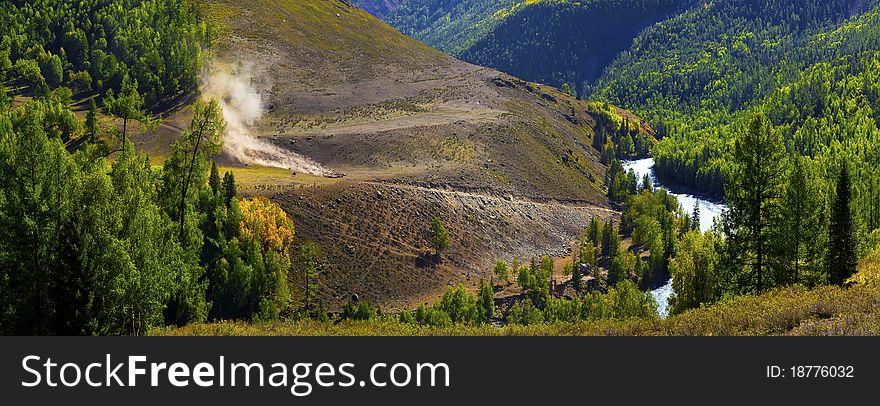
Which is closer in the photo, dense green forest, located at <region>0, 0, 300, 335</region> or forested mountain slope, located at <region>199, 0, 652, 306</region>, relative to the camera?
dense green forest, located at <region>0, 0, 300, 335</region>

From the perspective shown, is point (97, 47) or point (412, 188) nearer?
point (412, 188)

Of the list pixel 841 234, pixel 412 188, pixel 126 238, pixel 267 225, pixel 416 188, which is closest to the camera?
pixel 126 238

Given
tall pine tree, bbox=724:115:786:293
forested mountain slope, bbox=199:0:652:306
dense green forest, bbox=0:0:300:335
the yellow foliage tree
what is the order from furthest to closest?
forested mountain slope, bbox=199:0:652:306, the yellow foliage tree, tall pine tree, bbox=724:115:786:293, dense green forest, bbox=0:0:300:335

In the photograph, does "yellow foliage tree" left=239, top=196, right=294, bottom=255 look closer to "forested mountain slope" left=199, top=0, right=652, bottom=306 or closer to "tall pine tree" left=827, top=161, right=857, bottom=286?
"forested mountain slope" left=199, top=0, right=652, bottom=306

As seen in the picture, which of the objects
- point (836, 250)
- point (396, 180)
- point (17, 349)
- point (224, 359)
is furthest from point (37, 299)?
point (396, 180)

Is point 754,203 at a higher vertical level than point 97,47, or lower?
lower

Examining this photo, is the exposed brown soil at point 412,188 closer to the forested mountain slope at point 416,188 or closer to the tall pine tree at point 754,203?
the forested mountain slope at point 416,188

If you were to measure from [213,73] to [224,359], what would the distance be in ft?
598

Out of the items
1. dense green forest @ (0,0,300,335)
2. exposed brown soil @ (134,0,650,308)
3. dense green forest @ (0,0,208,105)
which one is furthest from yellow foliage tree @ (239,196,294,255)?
dense green forest @ (0,0,208,105)

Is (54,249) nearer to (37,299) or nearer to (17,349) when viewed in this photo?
(37,299)

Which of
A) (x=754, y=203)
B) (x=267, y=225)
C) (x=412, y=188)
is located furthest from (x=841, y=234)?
(x=412, y=188)

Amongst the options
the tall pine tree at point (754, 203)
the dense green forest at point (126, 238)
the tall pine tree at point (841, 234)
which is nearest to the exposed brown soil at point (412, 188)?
the dense green forest at point (126, 238)

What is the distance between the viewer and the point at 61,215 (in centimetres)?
3619

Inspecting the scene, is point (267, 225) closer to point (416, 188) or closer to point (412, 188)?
point (412, 188)
